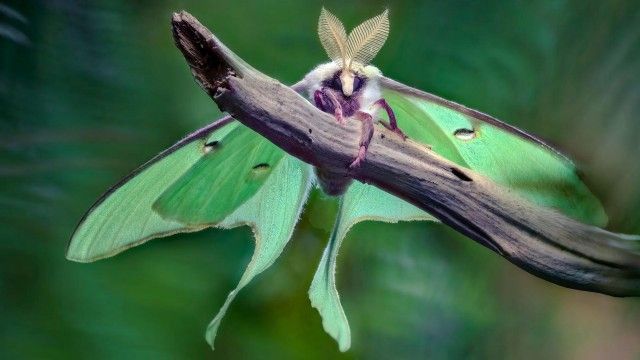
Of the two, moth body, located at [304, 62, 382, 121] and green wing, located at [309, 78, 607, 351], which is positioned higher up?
green wing, located at [309, 78, 607, 351]

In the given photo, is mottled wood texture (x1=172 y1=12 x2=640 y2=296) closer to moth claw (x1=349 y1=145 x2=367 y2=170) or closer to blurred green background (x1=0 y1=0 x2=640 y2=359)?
moth claw (x1=349 y1=145 x2=367 y2=170)

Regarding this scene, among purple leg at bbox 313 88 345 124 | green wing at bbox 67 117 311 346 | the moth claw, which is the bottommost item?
green wing at bbox 67 117 311 346

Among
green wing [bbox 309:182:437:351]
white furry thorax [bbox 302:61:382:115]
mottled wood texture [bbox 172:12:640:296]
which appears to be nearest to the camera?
mottled wood texture [bbox 172:12:640:296]

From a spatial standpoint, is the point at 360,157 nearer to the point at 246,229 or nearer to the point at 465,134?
the point at 465,134

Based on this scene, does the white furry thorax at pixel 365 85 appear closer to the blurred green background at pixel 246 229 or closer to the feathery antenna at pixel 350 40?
the feathery antenna at pixel 350 40

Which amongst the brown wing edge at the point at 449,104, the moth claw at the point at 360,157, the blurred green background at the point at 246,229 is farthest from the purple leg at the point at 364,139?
the blurred green background at the point at 246,229

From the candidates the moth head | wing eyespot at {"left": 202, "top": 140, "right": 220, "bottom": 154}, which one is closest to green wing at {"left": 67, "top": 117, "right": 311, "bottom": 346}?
wing eyespot at {"left": 202, "top": 140, "right": 220, "bottom": 154}

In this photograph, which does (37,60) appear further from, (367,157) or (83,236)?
(367,157)

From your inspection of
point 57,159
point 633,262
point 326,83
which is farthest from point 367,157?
point 57,159

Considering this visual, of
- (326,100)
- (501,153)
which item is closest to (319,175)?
(326,100)
